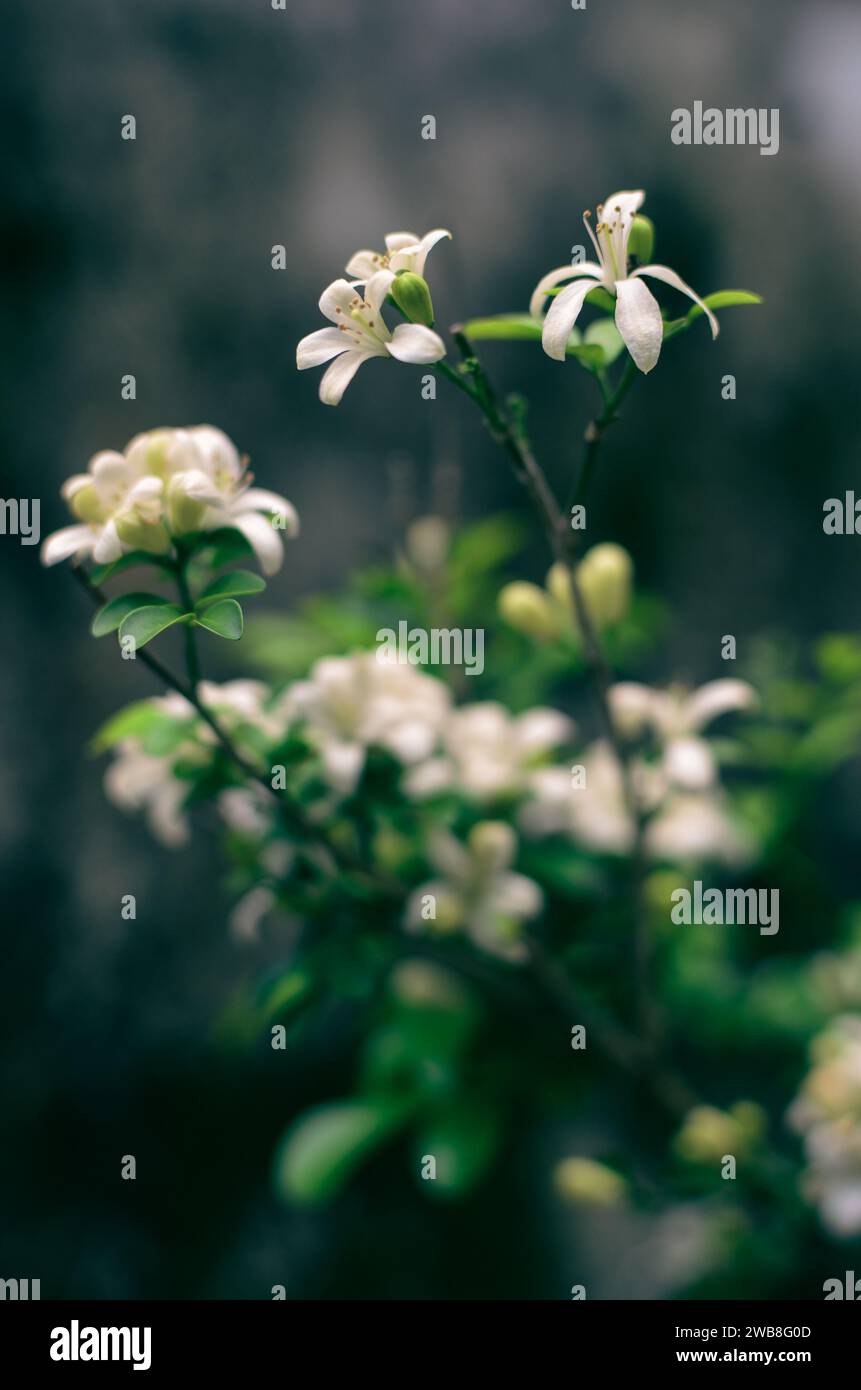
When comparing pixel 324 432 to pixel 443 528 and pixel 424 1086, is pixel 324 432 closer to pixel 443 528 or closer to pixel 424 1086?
pixel 443 528

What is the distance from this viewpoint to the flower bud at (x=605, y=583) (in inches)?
31.6

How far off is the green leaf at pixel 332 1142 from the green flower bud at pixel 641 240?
79cm

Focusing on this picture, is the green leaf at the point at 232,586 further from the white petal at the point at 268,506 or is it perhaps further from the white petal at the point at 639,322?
the white petal at the point at 639,322

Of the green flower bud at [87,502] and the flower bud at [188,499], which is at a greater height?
the green flower bud at [87,502]

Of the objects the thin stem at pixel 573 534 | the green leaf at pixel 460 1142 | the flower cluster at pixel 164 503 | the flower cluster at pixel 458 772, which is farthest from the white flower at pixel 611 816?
the flower cluster at pixel 164 503

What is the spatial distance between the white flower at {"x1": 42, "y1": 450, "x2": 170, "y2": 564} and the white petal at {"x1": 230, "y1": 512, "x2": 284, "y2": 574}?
0.05 metres

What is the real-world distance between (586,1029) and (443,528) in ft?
1.81

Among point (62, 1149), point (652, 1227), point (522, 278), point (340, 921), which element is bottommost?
point (652, 1227)

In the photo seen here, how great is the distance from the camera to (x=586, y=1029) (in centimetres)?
91
